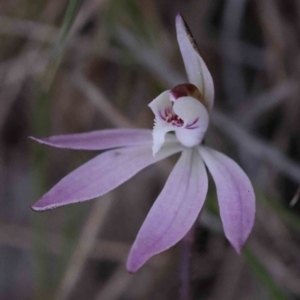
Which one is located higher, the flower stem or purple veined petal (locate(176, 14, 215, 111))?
purple veined petal (locate(176, 14, 215, 111))

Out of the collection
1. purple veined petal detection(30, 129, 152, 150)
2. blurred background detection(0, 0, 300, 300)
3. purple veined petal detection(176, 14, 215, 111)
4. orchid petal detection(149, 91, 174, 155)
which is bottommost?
blurred background detection(0, 0, 300, 300)

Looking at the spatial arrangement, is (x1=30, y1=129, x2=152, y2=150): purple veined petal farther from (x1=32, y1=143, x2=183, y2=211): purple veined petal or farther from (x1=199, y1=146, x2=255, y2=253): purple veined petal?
(x1=199, y1=146, x2=255, y2=253): purple veined petal

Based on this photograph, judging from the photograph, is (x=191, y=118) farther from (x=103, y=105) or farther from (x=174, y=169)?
(x=103, y=105)

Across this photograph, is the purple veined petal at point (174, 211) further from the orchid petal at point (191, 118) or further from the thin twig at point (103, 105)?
the thin twig at point (103, 105)

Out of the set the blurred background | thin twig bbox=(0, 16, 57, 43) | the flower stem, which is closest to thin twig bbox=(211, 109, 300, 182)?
the blurred background

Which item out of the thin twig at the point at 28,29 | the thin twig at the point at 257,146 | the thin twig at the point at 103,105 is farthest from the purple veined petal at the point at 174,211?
the thin twig at the point at 28,29

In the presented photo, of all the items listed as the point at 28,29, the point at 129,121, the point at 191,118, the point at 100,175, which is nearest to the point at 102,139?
the point at 100,175

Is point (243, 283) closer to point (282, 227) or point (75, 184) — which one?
point (282, 227)
